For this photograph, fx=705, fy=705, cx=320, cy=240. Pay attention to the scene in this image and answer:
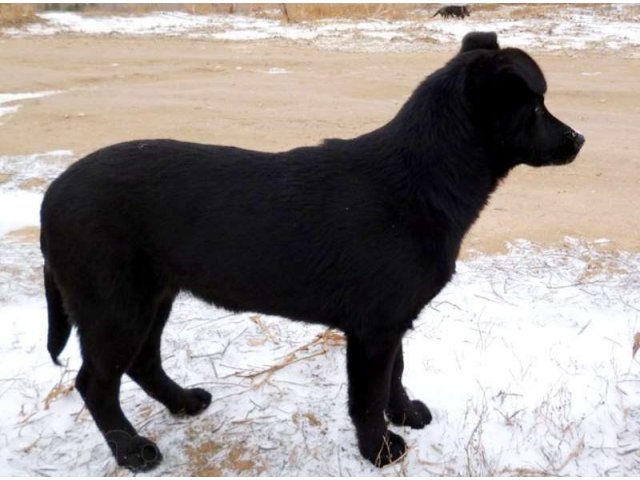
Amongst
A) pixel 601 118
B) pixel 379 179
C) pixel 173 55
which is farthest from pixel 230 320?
pixel 173 55

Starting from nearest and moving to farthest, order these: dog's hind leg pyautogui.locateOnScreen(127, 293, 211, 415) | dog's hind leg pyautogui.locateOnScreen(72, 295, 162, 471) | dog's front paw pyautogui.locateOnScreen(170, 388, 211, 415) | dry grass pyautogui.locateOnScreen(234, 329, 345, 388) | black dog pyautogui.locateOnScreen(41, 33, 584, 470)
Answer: black dog pyautogui.locateOnScreen(41, 33, 584, 470)
dog's hind leg pyautogui.locateOnScreen(72, 295, 162, 471)
dog's hind leg pyautogui.locateOnScreen(127, 293, 211, 415)
dog's front paw pyautogui.locateOnScreen(170, 388, 211, 415)
dry grass pyautogui.locateOnScreen(234, 329, 345, 388)

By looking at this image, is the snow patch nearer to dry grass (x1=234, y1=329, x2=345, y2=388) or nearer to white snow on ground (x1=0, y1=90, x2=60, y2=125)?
white snow on ground (x1=0, y1=90, x2=60, y2=125)

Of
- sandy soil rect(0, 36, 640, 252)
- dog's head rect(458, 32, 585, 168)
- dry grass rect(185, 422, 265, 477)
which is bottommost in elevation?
dry grass rect(185, 422, 265, 477)

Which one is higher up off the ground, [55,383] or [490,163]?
[490,163]

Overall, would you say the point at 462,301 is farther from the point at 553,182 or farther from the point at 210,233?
the point at 553,182

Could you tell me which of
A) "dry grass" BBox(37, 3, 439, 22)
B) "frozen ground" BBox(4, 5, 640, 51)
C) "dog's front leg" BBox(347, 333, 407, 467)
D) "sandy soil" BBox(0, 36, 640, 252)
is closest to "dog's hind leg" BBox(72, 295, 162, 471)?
"dog's front leg" BBox(347, 333, 407, 467)

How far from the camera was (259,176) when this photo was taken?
2.88 meters

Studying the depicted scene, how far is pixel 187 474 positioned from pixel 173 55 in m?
13.4

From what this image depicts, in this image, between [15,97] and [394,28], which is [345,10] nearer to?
[394,28]

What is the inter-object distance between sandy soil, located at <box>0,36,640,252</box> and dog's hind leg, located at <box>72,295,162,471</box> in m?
2.97

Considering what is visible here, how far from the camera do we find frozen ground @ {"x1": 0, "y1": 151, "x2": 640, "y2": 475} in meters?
3.26

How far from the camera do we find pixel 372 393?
308cm

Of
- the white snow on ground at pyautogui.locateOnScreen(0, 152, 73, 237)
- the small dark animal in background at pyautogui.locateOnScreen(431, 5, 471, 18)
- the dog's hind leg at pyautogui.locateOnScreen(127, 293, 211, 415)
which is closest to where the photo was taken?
the dog's hind leg at pyautogui.locateOnScreen(127, 293, 211, 415)

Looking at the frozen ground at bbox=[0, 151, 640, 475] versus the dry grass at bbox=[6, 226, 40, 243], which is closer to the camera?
the frozen ground at bbox=[0, 151, 640, 475]
